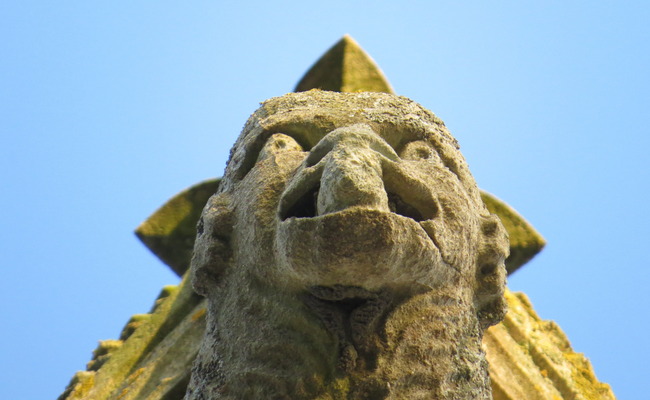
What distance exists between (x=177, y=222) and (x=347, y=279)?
2.65 m

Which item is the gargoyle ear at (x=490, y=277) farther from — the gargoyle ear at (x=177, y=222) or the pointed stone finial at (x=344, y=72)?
the gargoyle ear at (x=177, y=222)

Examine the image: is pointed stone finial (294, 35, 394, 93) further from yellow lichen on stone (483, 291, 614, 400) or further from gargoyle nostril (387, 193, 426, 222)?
gargoyle nostril (387, 193, 426, 222)

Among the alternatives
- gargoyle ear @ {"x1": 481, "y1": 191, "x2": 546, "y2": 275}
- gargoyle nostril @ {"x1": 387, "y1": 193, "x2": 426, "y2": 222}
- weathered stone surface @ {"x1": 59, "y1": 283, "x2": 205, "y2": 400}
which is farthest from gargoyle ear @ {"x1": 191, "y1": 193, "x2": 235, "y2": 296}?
gargoyle ear @ {"x1": 481, "y1": 191, "x2": 546, "y2": 275}

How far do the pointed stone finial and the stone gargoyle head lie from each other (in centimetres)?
205

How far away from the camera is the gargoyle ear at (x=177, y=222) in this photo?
484cm

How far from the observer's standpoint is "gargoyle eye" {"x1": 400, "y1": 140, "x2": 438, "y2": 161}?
9.89ft

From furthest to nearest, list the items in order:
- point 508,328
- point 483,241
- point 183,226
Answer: point 183,226
point 508,328
point 483,241

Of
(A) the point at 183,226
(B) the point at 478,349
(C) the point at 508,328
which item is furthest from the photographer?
(A) the point at 183,226

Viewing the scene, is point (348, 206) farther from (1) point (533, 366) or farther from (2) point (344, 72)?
(2) point (344, 72)

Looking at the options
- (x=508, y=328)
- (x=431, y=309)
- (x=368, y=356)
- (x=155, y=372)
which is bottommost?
(x=155, y=372)

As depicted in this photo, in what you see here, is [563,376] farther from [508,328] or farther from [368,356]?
[368,356]

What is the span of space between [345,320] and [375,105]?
1057 millimetres

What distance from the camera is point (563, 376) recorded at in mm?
4012

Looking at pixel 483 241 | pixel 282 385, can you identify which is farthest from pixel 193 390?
pixel 483 241
